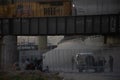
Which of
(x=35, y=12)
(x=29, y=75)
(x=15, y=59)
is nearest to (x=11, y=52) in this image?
(x=15, y=59)

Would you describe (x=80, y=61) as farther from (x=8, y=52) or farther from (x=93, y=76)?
(x=8, y=52)

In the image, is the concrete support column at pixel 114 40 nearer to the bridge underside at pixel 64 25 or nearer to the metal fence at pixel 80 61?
the metal fence at pixel 80 61

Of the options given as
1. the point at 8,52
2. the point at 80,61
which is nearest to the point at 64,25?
the point at 80,61

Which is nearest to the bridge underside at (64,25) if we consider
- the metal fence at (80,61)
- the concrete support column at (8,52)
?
the metal fence at (80,61)

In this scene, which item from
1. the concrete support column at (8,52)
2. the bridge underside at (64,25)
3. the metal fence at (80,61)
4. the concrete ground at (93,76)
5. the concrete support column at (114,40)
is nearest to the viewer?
the concrete ground at (93,76)

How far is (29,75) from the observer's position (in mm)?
31547

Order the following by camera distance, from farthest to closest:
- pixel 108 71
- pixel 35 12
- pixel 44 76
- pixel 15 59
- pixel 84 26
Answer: pixel 15 59
pixel 35 12
pixel 84 26
pixel 108 71
pixel 44 76

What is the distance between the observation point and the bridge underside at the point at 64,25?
3566 cm

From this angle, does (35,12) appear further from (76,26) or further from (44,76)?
(44,76)

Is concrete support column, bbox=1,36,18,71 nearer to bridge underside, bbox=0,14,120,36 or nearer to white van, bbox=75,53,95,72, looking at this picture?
bridge underside, bbox=0,14,120,36

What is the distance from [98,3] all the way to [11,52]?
1580 centimetres

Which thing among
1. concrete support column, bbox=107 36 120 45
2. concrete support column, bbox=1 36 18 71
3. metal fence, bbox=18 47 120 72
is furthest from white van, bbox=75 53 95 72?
concrete support column, bbox=1 36 18 71

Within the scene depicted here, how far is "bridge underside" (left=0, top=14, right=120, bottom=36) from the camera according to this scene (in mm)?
35656

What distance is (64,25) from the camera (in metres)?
36.9
